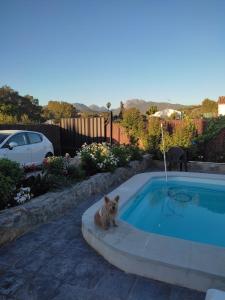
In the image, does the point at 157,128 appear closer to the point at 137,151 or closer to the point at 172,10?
the point at 137,151

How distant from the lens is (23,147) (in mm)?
8617

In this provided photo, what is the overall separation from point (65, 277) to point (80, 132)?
11.1 meters

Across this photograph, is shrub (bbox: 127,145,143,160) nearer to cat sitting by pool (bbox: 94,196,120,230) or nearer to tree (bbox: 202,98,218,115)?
cat sitting by pool (bbox: 94,196,120,230)

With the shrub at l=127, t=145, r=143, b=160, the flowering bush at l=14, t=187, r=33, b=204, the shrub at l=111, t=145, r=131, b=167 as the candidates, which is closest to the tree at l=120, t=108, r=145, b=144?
the shrub at l=127, t=145, r=143, b=160

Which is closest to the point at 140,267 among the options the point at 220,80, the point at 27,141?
the point at 27,141

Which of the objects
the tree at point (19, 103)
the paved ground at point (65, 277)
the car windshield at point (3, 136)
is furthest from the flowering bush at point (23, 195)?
the tree at point (19, 103)

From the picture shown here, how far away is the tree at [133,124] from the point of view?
1186 cm

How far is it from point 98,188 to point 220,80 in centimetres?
1519

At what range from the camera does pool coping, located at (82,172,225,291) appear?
3049 millimetres

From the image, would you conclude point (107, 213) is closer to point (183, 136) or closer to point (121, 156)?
point (121, 156)

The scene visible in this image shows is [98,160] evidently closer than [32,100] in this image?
Yes

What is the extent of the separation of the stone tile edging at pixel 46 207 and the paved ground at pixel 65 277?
235 millimetres

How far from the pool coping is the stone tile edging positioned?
1064 mm

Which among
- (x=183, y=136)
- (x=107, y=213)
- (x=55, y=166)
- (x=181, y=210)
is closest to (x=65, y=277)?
(x=107, y=213)
